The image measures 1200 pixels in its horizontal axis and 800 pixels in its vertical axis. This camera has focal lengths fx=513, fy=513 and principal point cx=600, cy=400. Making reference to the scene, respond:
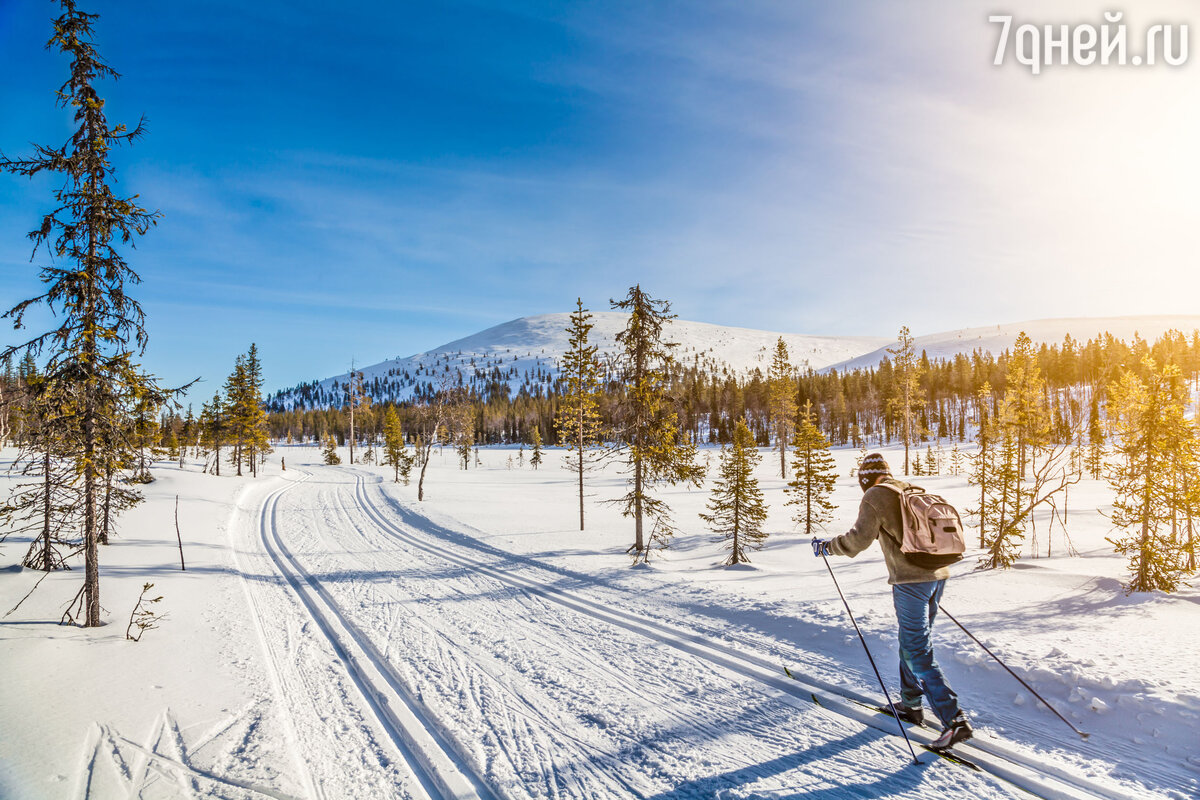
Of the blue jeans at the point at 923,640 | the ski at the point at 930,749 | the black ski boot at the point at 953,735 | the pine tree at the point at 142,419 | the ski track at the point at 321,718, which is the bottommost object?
the ski track at the point at 321,718

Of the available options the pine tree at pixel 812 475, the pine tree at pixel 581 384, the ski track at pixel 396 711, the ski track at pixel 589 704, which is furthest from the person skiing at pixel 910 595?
the pine tree at pixel 812 475

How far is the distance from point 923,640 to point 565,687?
3.82 m

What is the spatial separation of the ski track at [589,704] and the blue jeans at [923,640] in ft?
1.76

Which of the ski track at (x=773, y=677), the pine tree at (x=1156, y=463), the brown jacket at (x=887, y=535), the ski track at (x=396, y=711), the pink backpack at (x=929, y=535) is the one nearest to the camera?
the ski track at (x=773, y=677)

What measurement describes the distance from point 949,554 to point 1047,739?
1.86 m

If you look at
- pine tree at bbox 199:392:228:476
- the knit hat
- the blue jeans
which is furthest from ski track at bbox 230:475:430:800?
pine tree at bbox 199:392:228:476

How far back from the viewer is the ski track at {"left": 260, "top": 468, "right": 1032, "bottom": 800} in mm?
4254

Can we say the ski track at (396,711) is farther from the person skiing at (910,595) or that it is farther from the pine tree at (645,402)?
the pine tree at (645,402)

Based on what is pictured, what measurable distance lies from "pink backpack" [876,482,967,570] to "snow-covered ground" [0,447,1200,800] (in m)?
1.65

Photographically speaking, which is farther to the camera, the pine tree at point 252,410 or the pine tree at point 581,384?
the pine tree at point 252,410

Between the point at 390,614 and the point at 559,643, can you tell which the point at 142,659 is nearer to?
the point at 390,614

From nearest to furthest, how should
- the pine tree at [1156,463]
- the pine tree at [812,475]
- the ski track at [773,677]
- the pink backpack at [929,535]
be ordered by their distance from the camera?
the ski track at [773,677]
the pink backpack at [929,535]
the pine tree at [1156,463]
the pine tree at [812,475]

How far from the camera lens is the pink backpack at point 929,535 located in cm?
460

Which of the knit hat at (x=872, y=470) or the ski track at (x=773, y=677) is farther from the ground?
the knit hat at (x=872, y=470)
